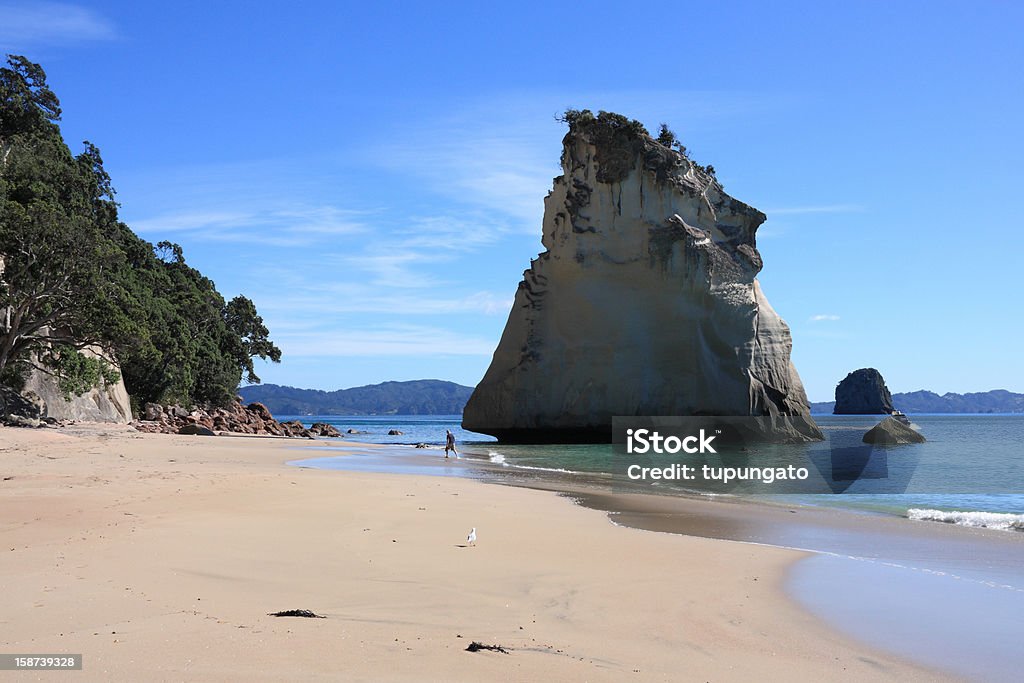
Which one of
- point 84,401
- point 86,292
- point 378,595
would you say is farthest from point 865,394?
point 378,595

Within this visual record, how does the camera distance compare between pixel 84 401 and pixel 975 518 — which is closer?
pixel 975 518

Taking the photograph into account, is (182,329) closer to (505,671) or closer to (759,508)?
(759,508)

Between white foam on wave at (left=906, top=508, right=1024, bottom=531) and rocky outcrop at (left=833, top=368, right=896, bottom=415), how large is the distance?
146 metres

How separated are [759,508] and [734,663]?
10.4 metres

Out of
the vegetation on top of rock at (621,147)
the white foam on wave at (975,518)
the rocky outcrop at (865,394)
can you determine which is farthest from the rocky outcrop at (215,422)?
the rocky outcrop at (865,394)

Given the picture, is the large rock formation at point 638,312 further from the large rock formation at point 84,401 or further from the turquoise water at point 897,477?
the large rock formation at point 84,401

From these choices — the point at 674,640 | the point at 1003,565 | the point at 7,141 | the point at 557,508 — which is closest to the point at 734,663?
the point at 674,640

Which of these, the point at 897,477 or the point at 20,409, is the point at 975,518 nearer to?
the point at 897,477

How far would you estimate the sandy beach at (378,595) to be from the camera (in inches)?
177

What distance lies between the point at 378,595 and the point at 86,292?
26868mm

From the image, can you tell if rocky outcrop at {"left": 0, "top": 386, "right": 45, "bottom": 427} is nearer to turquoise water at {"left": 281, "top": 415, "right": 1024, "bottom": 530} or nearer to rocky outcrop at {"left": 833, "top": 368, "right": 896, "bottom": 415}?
turquoise water at {"left": 281, "top": 415, "right": 1024, "bottom": 530}

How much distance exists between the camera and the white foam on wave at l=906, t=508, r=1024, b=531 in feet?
42.0

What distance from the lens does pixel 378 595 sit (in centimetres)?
622

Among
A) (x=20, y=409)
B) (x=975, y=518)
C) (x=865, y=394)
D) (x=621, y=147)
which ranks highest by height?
(x=621, y=147)
